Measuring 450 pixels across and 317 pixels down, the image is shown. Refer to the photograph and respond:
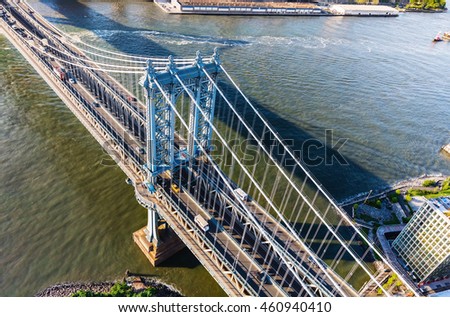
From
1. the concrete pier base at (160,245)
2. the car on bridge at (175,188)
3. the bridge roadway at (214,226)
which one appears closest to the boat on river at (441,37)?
the bridge roadway at (214,226)

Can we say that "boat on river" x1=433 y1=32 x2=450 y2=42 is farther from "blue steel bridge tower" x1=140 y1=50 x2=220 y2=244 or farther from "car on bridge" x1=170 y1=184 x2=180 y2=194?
"car on bridge" x1=170 y1=184 x2=180 y2=194

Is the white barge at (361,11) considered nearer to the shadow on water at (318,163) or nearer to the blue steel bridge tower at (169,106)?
the shadow on water at (318,163)

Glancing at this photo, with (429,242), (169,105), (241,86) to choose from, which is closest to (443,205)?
(429,242)

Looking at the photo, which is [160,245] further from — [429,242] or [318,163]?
[429,242]

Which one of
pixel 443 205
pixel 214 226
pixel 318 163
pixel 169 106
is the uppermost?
pixel 169 106

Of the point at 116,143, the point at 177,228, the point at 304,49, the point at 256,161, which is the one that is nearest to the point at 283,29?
the point at 304,49
